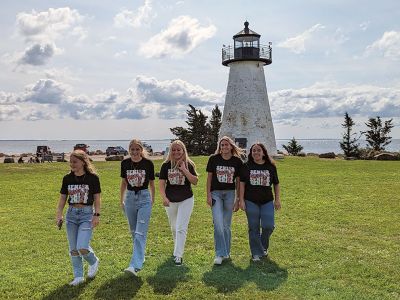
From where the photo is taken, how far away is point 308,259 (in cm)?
854

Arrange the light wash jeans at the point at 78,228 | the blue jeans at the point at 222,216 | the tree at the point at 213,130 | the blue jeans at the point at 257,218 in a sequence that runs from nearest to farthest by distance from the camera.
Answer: the light wash jeans at the point at 78,228
the blue jeans at the point at 222,216
the blue jeans at the point at 257,218
the tree at the point at 213,130

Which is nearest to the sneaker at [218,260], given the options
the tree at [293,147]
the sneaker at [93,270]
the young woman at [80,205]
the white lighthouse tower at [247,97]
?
the sneaker at [93,270]

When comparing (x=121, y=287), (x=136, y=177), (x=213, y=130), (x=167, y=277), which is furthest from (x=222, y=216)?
(x=213, y=130)

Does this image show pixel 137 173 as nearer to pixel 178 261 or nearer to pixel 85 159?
pixel 85 159

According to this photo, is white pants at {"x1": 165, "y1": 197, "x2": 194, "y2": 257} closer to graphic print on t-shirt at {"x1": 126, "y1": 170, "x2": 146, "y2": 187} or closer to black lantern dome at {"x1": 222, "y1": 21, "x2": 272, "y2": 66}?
graphic print on t-shirt at {"x1": 126, "y1": 170, "x2": 146, "y2": 187}

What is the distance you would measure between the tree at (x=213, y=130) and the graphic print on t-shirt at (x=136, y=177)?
4453 cm

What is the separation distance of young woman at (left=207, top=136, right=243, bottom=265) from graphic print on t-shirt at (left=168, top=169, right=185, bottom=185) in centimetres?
48

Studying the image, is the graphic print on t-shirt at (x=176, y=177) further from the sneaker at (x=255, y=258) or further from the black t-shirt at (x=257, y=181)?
the sneaker at (x=255, y=258)

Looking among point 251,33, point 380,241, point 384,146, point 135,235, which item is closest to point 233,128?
point 251,33

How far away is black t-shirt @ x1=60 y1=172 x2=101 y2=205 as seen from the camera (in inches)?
274

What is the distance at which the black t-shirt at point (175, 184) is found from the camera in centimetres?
795

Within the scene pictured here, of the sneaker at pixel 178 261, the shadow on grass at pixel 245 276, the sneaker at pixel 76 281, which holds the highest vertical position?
the sneaker at pixel 178 261

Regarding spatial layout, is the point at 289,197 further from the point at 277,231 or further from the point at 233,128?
the point at 233,128

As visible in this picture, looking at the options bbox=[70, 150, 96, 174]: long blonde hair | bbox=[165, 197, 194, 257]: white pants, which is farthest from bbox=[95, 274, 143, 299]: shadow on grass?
bbox=[70, 150, 96, 174]: long blonde hair
